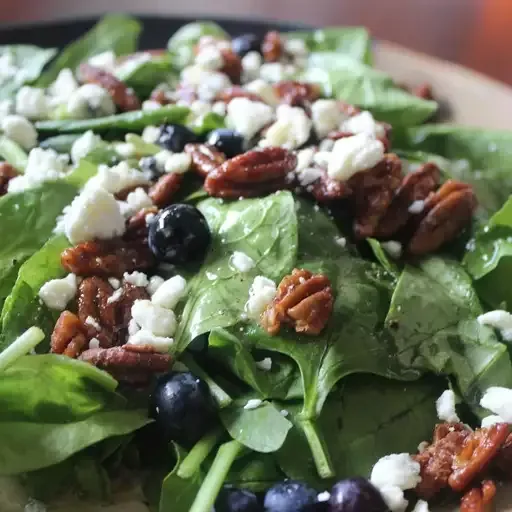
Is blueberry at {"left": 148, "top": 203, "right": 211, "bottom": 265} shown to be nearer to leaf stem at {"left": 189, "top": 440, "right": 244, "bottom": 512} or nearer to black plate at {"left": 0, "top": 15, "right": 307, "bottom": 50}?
leaf stem at {"left": 189, "top": 440, "right": 244, "bottom": 512}

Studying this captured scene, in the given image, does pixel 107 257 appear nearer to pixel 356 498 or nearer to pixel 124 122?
pixel 124 122

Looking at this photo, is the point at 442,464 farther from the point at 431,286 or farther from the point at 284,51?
the point at 284,51

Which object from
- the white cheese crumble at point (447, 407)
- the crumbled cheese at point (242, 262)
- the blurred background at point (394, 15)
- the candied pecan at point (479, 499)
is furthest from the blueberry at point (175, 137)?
the blurred background at point (394, 15)

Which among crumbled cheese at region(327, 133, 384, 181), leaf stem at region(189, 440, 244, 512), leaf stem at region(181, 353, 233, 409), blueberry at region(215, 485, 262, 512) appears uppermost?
crumbled cheese at region(327, 133, 384, 181)

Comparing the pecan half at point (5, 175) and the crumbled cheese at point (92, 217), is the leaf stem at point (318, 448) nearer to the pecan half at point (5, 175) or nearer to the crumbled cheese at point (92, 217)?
the crumbled cheese at point (92, 217)

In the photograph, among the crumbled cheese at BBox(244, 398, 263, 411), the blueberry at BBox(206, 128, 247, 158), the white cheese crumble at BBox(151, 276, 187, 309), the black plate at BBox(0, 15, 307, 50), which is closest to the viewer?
the crumbled cheese at BBox(244, 398, 263, 411)

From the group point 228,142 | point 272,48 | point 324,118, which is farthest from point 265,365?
point 272,48

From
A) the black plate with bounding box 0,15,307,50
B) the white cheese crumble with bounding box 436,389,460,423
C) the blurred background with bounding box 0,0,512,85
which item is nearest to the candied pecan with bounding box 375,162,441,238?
the white cheese crumble with bounding box 436,389,460,423

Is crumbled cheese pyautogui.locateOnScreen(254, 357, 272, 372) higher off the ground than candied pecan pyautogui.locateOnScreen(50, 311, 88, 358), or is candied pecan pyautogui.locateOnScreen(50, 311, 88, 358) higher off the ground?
crumbled cheese pyautogui.locateOnScreen(254, 357, 272, 372)
